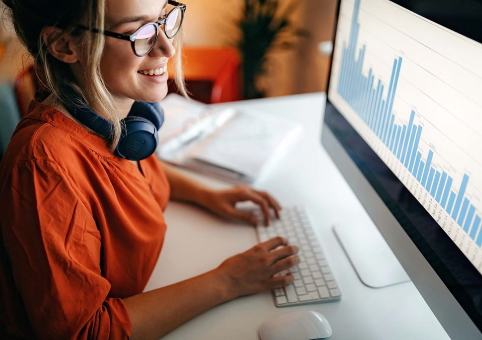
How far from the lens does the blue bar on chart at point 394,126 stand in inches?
23.9

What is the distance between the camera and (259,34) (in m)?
2.46

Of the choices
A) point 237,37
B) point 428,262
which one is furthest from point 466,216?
point 237,37

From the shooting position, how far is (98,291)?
67cm

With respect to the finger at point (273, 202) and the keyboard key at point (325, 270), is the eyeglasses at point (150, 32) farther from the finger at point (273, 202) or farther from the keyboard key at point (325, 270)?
the keyboard key at point (325, 270)

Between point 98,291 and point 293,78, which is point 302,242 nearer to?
point 98,291

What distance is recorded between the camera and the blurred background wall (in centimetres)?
257

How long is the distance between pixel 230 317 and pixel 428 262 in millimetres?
362

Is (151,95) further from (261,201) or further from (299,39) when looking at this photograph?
(299,39)

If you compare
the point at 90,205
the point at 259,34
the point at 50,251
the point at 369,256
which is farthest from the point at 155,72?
the point at 259,34

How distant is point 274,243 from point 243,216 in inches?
6.1

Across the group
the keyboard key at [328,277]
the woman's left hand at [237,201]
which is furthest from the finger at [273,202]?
the keyboard key at [328,277]

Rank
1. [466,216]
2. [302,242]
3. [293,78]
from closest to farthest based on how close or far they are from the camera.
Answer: [466,216] < [302,242] < [293,78]

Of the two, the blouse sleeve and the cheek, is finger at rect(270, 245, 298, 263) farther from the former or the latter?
the cheek

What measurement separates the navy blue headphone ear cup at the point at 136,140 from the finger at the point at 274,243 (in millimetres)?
304
